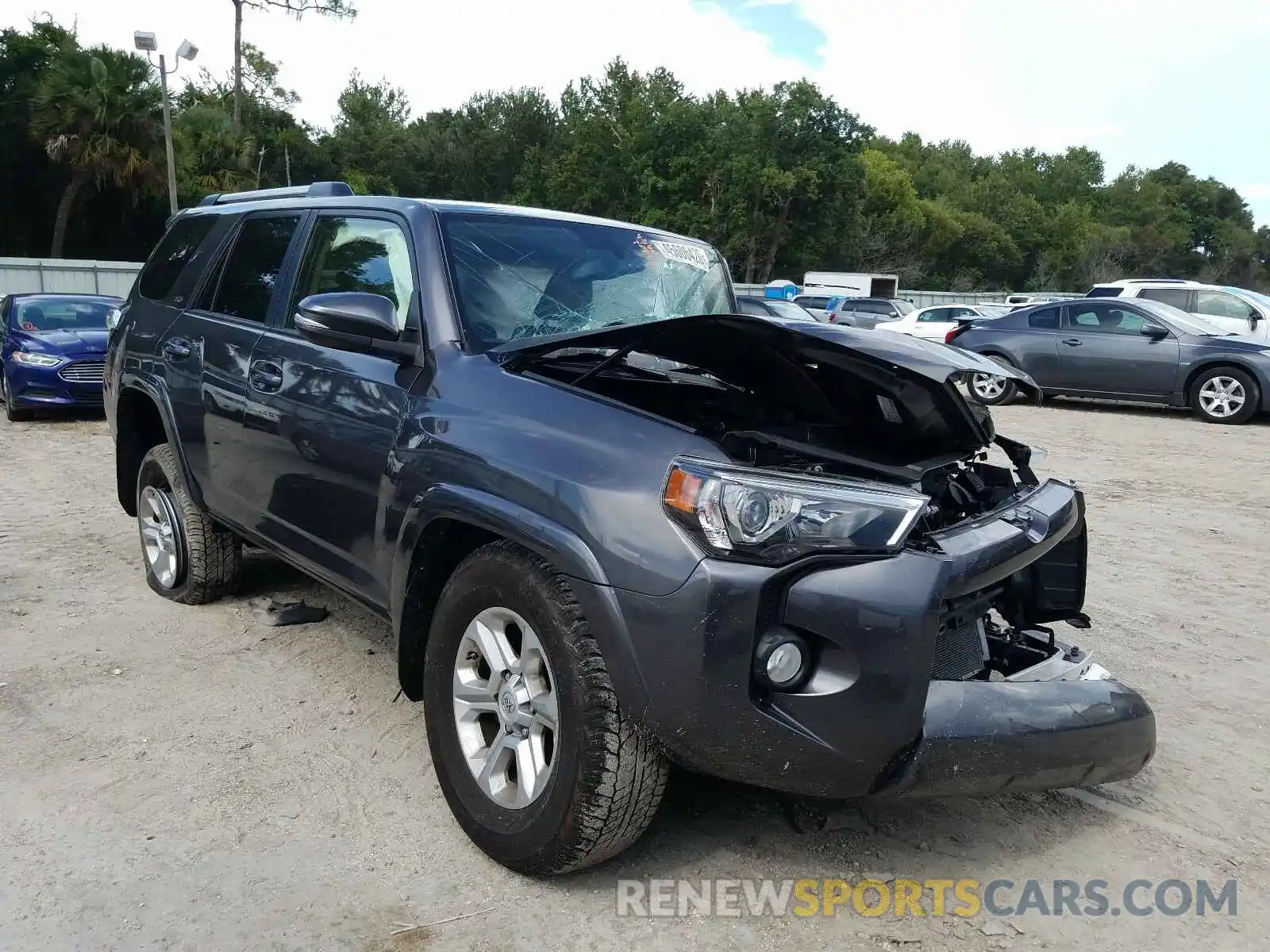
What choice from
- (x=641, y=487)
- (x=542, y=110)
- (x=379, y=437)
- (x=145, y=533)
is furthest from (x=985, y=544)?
(x=542, y=110)

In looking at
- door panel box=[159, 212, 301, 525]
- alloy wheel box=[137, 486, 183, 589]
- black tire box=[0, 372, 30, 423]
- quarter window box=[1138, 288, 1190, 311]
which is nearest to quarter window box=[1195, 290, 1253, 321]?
quarter window box=[1138, 288, 1190, 311]

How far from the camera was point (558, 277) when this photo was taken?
11.8ft

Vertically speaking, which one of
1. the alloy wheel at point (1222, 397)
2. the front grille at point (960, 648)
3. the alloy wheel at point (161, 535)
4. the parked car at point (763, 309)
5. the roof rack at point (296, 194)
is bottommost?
the alloy wheel at point (161, 535)

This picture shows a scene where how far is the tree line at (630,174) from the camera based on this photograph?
30922 millimetres

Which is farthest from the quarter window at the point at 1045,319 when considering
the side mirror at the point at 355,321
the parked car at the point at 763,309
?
the side mirror at the point at 355,321

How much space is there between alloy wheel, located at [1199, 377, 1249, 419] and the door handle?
1227cm

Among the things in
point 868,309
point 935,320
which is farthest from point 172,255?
point 868,309

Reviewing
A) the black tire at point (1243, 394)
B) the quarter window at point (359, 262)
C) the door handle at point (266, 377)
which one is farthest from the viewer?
the black tire at point (1243, 394)

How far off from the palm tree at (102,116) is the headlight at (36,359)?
19648 millimetres

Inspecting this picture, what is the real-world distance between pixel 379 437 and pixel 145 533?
261cm

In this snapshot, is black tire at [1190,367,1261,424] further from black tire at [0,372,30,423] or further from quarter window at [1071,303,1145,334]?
black tire at [0,372,30,423]

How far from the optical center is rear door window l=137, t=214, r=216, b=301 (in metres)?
4.87

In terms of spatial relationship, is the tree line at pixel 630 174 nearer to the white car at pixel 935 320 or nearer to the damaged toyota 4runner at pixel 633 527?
the white car at pixel 935 320

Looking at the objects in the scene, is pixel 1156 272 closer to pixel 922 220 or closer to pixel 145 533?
pixel 922 220
